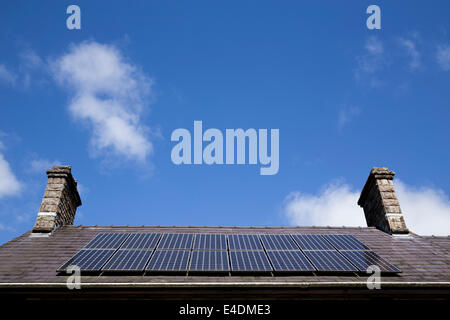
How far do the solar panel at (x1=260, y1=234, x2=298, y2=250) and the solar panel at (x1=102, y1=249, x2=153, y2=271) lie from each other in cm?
376

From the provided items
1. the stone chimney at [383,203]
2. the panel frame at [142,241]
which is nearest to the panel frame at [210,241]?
the panel frame at [142,241]

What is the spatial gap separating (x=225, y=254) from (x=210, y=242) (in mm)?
1163

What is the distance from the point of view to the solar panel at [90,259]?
8297 mm

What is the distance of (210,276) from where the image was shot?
8047 millimetres

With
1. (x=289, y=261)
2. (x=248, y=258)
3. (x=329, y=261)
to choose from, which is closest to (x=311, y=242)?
(x=329, y=261)

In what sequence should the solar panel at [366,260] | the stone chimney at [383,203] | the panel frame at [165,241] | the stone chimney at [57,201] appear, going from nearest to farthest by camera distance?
the solar panel at [366,260] < the panel frame at [165,241] < the stone chimney at [57,201] < the stone chimney at [383,203]

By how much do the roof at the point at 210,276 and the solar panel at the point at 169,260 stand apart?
16.8 inches

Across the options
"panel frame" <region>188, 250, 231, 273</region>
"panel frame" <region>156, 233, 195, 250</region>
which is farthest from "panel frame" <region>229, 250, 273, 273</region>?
"panel frame" <region>156, 233, 195, 250</region>

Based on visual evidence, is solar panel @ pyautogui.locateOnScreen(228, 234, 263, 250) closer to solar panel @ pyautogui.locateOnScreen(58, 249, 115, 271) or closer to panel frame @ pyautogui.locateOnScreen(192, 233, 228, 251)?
panel frame @ pyautogui.locateOnScreen(192, 233, 228, 251)

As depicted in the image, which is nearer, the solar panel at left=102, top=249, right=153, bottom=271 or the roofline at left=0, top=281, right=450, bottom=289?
the roofline at left=0, top=281, right=450, bottom=289

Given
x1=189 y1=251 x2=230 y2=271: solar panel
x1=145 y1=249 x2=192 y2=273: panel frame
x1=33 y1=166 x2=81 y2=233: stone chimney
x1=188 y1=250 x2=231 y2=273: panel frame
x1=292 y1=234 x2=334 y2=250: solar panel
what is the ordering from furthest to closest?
x1=33 y1=166 x2=81 y2=233: stone chimney < x1=292 y1=234 x2=334 y2=250: solar panel < x1=189 y1=251 x2=230 y2=271: solar panel < x1=188 y1=250 x2=231 y2=273: panel frame < x1=145 y1=249 x2=192 y2=273: panel frame

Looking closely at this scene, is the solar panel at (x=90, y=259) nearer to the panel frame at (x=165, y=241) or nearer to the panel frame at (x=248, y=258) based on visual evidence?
the panel frame at (x=165, y=241)

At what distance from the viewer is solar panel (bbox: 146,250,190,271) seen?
27.2 ft
